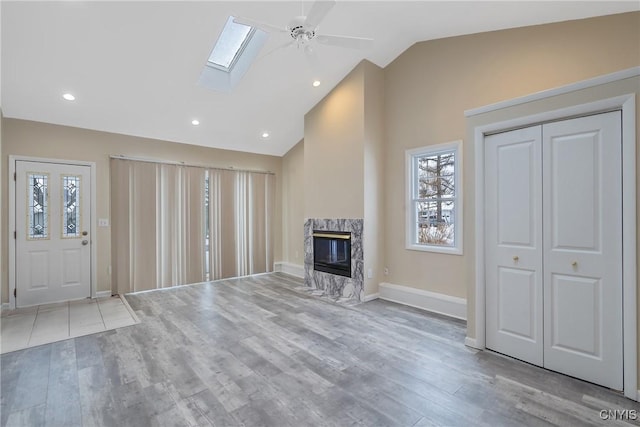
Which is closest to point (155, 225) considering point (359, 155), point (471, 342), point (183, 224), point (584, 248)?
point (183, 224)

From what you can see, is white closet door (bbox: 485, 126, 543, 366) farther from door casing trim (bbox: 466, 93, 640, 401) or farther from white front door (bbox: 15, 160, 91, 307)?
white front door (bbox: 15, 160, 91, 307)

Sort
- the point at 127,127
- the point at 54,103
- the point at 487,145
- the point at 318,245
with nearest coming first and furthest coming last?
the point at 487,145 → the point at 54,103 → the point at 127,127 → the point at 318,245

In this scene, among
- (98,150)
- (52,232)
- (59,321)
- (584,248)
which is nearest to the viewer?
(584,248)

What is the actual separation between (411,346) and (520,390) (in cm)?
92

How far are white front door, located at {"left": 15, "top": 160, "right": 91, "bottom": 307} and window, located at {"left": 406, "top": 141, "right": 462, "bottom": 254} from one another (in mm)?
5107

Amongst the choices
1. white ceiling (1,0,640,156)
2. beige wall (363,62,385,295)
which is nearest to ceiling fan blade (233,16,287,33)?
white ceiling (1,0,640,156)

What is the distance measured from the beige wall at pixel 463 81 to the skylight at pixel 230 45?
2221 mm

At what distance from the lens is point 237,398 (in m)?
2.06

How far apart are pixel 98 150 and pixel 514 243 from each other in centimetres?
592

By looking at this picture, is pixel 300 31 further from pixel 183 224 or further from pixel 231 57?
pixel 183 224

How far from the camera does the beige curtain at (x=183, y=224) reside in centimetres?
487

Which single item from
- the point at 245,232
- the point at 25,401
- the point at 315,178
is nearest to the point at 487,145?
the point at 315,178

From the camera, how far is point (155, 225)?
16.8 feet

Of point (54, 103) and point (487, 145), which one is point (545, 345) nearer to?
point (487, 145)
